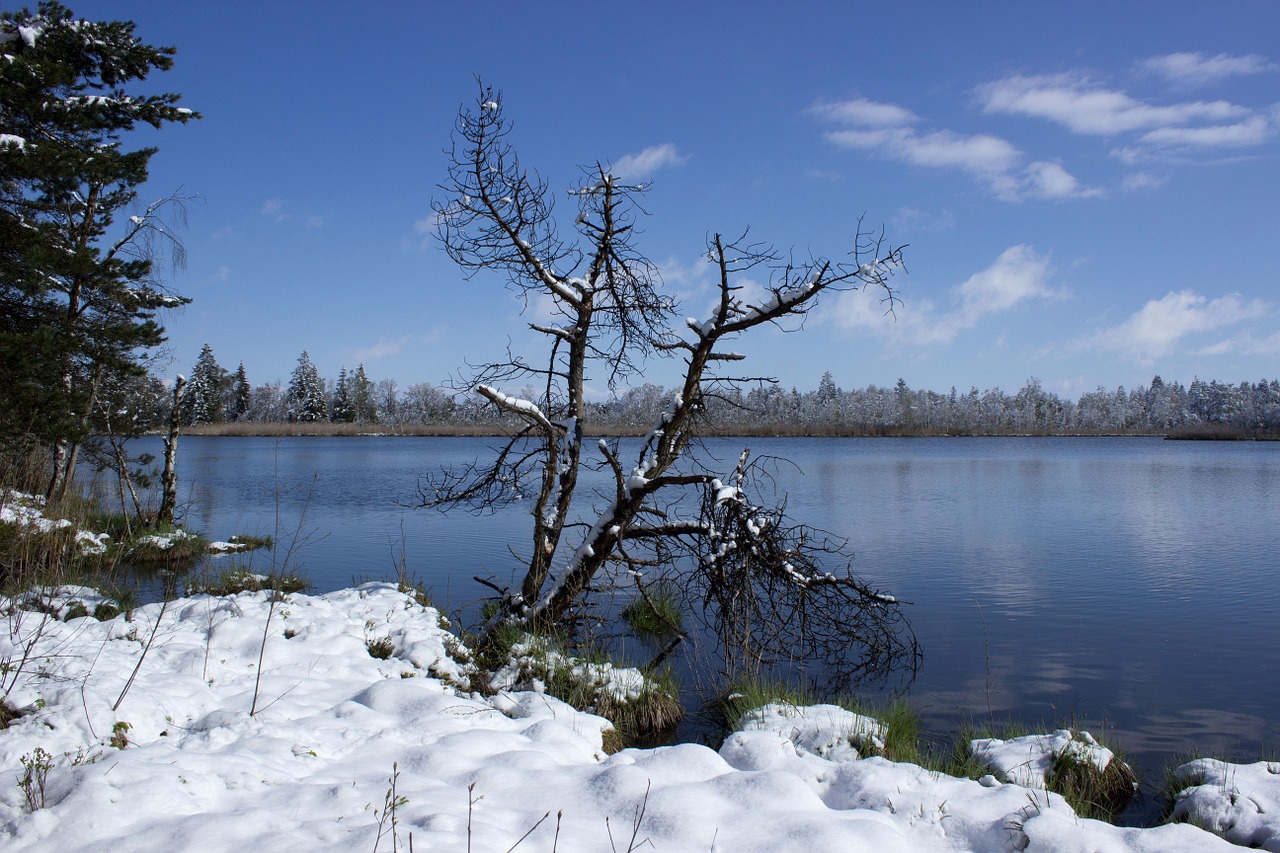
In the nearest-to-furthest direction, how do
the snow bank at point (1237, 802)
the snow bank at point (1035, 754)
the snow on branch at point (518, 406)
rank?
the snow bank at point (1237, 802) < the snow bank at point (1035, 754) < the snow on branch at point (518, 406)

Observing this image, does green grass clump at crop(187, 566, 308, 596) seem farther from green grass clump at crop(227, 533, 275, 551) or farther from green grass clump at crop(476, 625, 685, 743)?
green grass clump at crop(227, 533, 275, 551)

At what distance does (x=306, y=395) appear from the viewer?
9475 centimetres

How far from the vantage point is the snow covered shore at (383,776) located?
147 inches

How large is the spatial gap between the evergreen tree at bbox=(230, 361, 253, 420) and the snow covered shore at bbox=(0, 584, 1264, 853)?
9767 centimetres

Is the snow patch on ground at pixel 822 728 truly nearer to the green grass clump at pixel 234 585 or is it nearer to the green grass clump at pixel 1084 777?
the green grass clump at pixel 1084 777

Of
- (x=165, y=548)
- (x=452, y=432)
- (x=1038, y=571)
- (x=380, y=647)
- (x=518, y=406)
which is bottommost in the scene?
(x=1038, y=571)

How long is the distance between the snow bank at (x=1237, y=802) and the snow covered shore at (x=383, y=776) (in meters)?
0.05

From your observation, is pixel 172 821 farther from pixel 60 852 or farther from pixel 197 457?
pixel 197 457

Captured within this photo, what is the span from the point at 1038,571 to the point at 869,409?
124328mm

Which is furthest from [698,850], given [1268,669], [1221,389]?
[1221,389]

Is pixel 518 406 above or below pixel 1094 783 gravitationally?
above

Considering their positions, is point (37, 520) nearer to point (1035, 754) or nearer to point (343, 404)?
point (1035, 754)

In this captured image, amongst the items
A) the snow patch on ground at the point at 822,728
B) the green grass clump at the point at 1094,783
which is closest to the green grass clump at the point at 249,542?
the snow patch on ground at the point at 822,728

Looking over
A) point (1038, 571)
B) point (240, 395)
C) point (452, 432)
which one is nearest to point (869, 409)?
point (452, 432)
